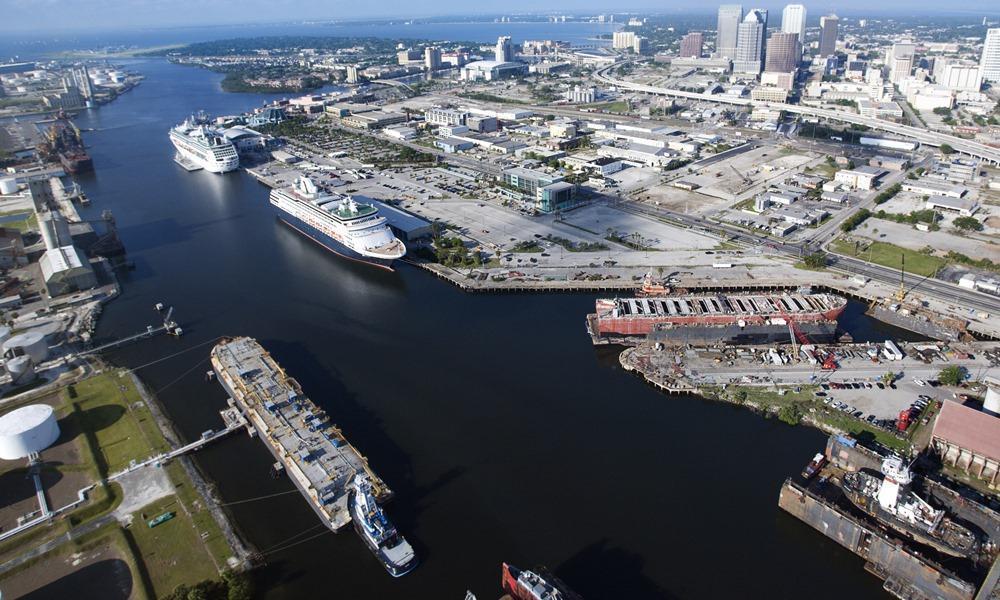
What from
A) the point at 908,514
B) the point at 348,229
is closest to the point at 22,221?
the point at 348,229

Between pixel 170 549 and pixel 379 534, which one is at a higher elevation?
pixel 379 534

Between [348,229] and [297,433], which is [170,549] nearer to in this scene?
[297,433]

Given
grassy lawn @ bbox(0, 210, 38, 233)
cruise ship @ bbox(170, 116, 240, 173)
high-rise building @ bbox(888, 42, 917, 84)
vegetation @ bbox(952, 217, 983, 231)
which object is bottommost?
vegetation @ bbox(952, 217, 983, 231)

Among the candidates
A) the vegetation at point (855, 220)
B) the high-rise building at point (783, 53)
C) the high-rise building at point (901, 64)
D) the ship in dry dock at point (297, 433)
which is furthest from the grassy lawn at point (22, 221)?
the high-rise building at point (901, 64)

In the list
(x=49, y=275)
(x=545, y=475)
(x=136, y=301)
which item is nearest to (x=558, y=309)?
(x=545, y=475)

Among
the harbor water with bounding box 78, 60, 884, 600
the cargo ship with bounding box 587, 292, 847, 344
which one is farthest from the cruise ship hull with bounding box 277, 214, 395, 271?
the cargo ship with bounding box 587, 292, 847, 344

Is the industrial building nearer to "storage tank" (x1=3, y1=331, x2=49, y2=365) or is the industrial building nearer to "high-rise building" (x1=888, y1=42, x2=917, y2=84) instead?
"storage tank" (x1=3, y1=331, x2=49, y2=365)

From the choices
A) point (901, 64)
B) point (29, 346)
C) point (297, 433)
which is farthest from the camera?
point (901, 64)
